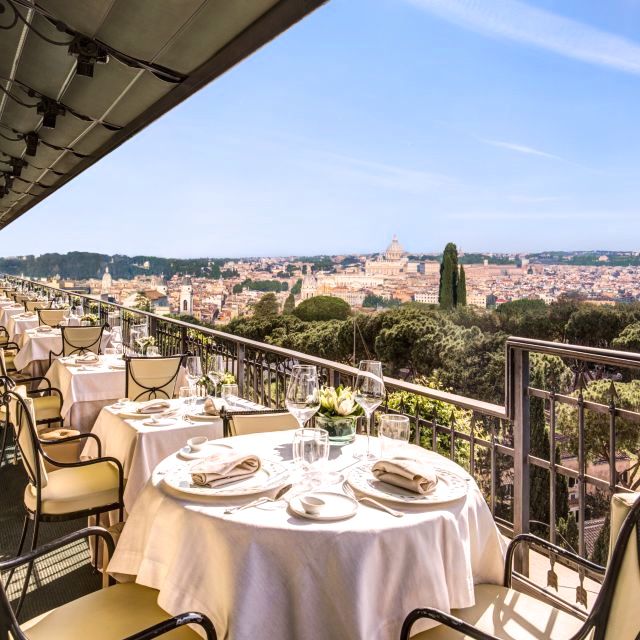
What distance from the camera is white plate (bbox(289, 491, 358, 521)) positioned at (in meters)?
1.44

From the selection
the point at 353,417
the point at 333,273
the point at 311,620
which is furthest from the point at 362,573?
the point at 333,273

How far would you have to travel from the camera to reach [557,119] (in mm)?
43688

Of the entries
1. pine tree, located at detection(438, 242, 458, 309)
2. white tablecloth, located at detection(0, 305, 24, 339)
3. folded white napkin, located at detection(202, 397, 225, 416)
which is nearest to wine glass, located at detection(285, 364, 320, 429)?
folded white napkin, located at detection(202, 397, 225, 416)

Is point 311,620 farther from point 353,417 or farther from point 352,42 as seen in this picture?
point 352,42

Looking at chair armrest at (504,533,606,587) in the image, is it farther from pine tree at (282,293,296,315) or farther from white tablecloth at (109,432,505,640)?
pine tree at (282,293,296,315)

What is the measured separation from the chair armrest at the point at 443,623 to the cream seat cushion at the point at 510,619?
179 millimetres

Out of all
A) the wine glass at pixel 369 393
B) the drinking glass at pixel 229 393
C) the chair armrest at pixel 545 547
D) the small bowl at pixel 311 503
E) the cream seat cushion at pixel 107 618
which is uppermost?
the wine glass at pixel 369 393

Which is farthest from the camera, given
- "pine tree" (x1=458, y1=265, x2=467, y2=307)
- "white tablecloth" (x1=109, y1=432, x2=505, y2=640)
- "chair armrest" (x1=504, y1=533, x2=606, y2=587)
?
"pine tree" (x1=458, y1=265, x2=467, y2=307)

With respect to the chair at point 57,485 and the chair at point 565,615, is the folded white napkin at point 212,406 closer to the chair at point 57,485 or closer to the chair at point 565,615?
the chair at point 57,485

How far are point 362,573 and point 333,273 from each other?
26432 mm

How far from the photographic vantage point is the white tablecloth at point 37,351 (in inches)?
253

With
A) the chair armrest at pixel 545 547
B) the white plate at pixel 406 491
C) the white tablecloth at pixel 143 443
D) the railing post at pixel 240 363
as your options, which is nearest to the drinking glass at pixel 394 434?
the white plate at pixel 406 491

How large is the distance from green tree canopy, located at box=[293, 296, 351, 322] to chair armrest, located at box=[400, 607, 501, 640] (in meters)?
27.6

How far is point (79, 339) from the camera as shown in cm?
609
